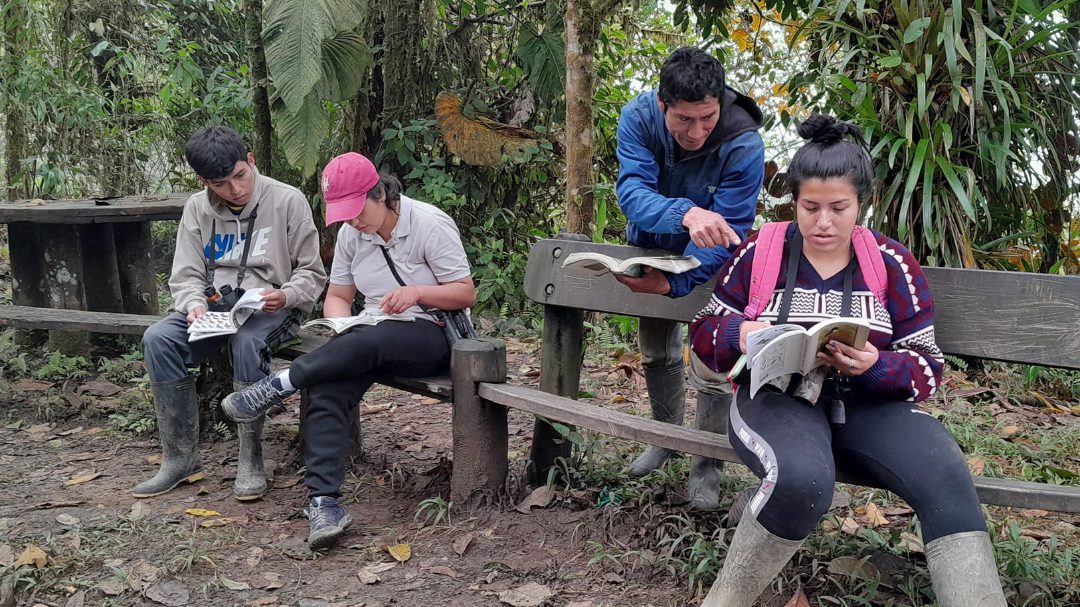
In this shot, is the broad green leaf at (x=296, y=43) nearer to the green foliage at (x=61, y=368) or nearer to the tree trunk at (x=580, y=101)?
the tree trunk at (x=580, y=101)

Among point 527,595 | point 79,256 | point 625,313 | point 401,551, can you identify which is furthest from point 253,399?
point 79,256

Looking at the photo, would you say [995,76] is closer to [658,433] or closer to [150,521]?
[658,433]

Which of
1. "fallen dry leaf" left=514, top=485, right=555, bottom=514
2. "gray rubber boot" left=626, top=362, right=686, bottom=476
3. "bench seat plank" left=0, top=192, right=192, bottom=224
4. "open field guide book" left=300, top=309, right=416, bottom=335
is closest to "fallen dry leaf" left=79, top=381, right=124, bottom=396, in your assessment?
"bench seat plank" left=0, top=192, right=192, bottom=224

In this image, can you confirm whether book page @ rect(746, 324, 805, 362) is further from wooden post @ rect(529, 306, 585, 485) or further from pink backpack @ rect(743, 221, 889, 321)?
wooden post @ rect(529, 306, 585, 485)

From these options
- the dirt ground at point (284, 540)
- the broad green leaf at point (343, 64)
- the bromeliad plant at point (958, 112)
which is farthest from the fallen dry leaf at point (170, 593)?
the bromeliad plant at point (958, 112)

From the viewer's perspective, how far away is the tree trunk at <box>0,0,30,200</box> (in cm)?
694

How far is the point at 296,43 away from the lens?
4695mm

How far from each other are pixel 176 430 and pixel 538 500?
1.63 metres

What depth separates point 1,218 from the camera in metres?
5.04

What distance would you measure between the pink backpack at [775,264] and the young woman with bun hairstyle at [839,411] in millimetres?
17

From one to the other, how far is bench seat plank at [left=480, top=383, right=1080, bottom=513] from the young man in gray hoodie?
1103mm

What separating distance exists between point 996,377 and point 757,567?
2.97 meters

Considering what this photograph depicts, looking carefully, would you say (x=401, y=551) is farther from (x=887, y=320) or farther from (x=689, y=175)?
(x=887, y=320)

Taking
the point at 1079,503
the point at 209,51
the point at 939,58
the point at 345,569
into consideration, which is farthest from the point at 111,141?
the point at 1079,503
